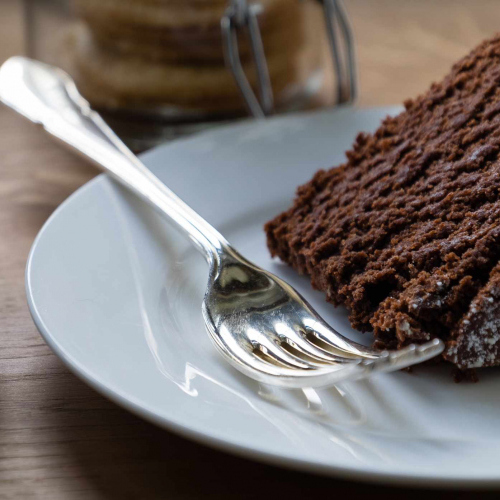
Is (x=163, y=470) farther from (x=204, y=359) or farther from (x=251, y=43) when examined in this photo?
(x=251, y=43)

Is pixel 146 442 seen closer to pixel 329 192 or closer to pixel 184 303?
pixel 184 303

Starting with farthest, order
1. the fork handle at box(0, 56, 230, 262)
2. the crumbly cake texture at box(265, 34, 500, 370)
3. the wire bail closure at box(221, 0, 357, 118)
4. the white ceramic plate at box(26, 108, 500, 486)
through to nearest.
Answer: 1. the wire bail closure at box(221, 0, 357, 118)
2. the fork handle at box(0, 56, 230, 262)
3. the crumbly cake texture at box(265, 34, 500, 370)
4. the white ceramic plate at box(26, 108, 500, 486)

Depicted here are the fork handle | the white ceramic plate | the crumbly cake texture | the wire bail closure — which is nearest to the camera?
the white ceramic plate

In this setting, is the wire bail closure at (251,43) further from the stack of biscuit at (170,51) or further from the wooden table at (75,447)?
the wooden table at (75,447)

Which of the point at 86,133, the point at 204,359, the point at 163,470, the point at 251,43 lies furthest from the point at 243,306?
the point at 251,43

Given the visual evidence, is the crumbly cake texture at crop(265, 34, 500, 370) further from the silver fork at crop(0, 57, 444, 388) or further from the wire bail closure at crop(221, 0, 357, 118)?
the wire bail closure at crop(221, 0, 357, 118)

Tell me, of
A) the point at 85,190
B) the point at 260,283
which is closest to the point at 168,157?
the point at 85,190

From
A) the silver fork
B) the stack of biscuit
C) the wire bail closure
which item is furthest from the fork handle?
the wire bail closure
